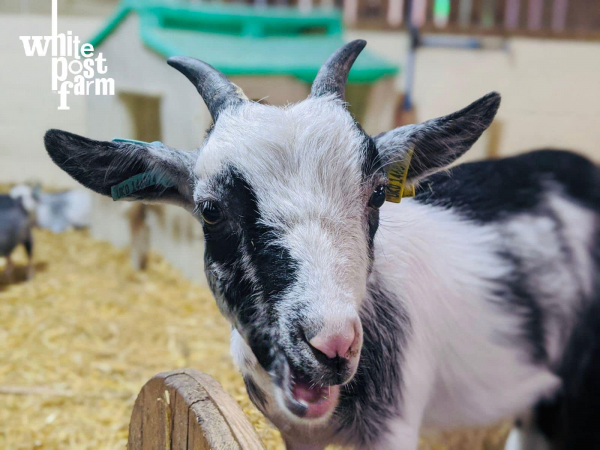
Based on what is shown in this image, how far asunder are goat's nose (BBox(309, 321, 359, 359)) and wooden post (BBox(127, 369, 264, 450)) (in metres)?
0.23

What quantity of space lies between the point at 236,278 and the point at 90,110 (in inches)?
80.3

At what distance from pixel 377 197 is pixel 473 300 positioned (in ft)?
1.97

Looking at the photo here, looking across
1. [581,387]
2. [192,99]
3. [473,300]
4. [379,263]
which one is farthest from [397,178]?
[192,99]

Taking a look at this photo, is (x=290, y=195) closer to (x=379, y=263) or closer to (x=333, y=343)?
(x=333, y=343)

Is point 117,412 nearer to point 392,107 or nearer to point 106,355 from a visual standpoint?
point 106,355

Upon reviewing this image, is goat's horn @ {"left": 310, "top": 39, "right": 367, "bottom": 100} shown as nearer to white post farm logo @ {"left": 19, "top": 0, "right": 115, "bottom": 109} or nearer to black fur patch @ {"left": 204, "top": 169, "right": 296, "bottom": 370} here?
black fur patch @ {"left": 204, "top": 169, "right": 296, "bottom": 370}

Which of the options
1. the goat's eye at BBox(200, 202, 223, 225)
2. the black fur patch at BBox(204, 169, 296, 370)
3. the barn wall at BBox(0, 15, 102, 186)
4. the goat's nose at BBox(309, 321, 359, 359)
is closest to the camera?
the goat's nose at BBox(309, 321, 359, 359)

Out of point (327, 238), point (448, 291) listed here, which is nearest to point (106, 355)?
point (448, 291)

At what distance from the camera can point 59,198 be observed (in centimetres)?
452

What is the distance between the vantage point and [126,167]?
1227 mm

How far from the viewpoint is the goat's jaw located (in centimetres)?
104

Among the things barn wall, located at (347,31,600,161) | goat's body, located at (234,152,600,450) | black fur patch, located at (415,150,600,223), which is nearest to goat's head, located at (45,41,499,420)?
goat's body, located at (234,152,600,450)

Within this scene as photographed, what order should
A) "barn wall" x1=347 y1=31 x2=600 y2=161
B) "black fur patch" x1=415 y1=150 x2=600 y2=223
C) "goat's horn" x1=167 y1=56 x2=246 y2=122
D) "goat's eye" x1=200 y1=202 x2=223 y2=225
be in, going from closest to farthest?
"goat's eye" x1=200 y1=202 x2=223 y2=225 < "goat's horn" x1=167 y1=56 x2=246 y2=122 < "black fur patch" x1=415 y1=150 x2=600 y2=223 < "barn wall" x1=347 y1=31 x2=600 y2=161

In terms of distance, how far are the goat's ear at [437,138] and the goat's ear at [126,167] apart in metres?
0.47
